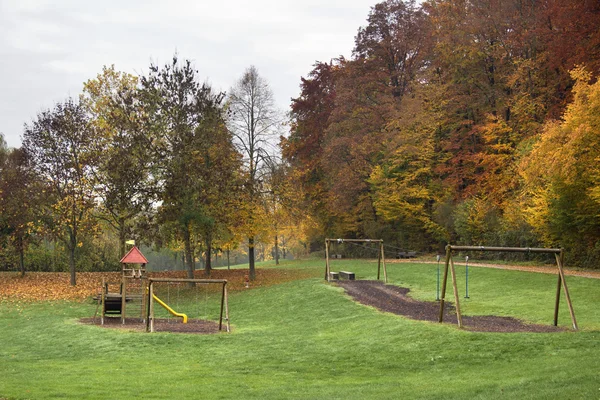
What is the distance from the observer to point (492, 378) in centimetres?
1008

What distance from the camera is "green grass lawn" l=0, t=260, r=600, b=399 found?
968cm

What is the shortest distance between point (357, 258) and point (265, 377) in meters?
34.4

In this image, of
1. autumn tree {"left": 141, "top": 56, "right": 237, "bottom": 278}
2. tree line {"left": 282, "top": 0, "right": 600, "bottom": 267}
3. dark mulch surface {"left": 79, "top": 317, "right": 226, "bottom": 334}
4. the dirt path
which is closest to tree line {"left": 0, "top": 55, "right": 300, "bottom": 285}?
autumn tree {"left": 141, "top": 56, "right": 237, "bottom": 278}

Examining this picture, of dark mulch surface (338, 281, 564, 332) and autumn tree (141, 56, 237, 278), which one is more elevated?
autumn tree (141, 56, 237, 278)

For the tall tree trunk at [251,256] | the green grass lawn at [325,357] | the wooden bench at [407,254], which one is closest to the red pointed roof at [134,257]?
the green grass lawn at [325,357]

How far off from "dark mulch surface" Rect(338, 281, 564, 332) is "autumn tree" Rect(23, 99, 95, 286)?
1661cm

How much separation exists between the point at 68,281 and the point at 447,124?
1124 inches

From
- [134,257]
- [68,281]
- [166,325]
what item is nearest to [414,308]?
[166,325]

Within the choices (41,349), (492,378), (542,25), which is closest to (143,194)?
(41,349)

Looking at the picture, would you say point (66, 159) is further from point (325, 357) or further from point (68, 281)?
point (325, 357)

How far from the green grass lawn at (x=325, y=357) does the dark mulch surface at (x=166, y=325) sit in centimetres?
86

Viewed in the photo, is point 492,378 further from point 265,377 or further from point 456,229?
point 456,229

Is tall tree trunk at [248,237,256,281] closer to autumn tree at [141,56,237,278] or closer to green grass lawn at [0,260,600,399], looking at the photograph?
autumn tree at [141,56,237,278]

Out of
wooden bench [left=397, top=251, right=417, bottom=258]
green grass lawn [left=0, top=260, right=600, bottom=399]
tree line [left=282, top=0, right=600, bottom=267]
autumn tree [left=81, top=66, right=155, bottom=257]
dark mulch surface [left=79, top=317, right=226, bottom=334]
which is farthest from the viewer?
wooden bench [left=397, top=251, right=417, bottom=258]
